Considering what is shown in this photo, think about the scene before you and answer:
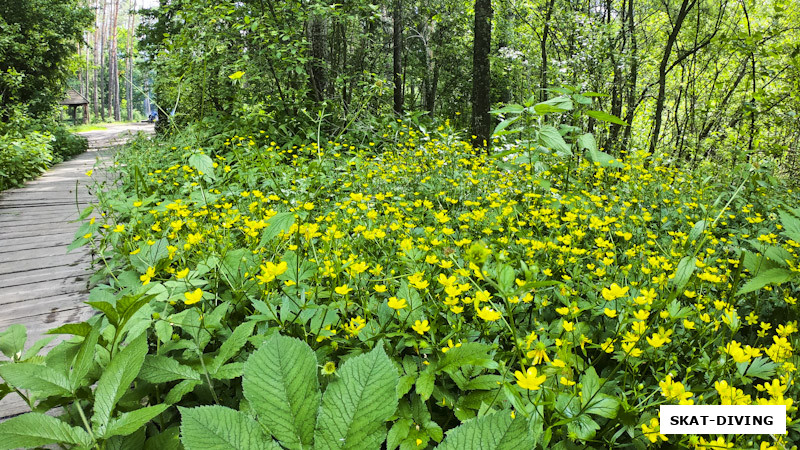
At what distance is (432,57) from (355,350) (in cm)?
929

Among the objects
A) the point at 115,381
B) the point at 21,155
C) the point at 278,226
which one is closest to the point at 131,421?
the point at 115,381

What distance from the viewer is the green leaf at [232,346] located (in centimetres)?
114

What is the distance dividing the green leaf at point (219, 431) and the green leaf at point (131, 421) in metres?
0.19

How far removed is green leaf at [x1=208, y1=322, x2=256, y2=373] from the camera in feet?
3.75

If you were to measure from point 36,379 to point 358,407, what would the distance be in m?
0.74

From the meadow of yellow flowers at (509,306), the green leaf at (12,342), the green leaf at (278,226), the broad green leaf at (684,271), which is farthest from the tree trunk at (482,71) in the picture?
the green leaf at (12,342)

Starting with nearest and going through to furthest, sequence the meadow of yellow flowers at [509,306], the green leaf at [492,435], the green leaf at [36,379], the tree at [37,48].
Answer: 1. the green leaf at [492,435]
2. the green leaf at [36,379]
3. the meadow of yellow flowers at [509,306]
4. the tree at [37,48]

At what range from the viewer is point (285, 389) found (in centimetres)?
63

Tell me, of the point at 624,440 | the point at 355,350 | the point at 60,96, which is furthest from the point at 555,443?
the point at 60,96

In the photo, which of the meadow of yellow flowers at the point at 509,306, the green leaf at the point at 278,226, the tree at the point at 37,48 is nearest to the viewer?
the meadow of yellow flowers at the point at 509,306

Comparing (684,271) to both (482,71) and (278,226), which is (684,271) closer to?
(278,226)

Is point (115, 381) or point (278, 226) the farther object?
point (278, 226)

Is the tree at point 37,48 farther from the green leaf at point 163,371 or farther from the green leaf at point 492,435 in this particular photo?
the green leaf at point 492,435

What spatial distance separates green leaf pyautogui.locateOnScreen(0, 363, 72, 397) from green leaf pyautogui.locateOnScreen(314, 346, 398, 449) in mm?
652
